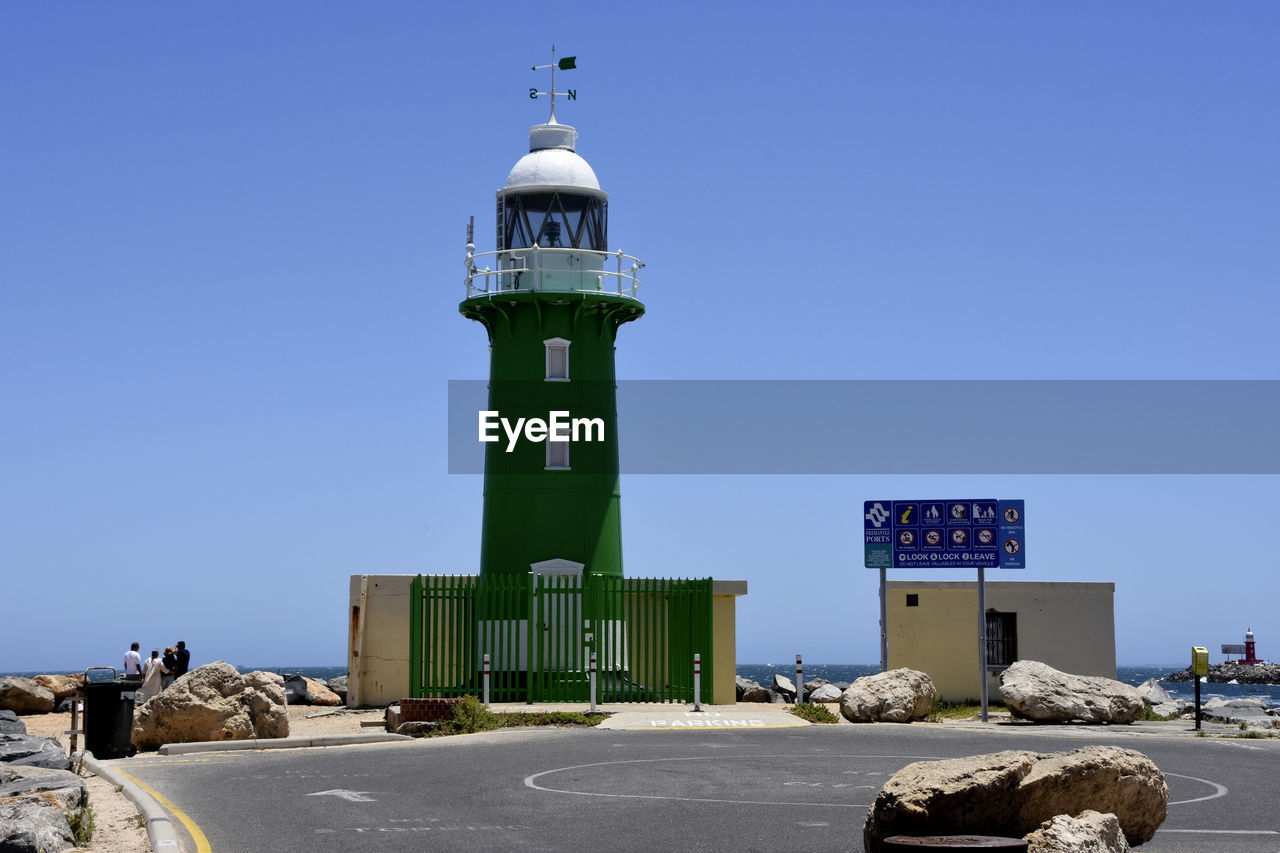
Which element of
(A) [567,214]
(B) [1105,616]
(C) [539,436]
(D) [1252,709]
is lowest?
(D) [1252,709]

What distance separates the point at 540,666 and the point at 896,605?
25.6 feet

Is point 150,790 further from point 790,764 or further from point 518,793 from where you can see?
point 790,764

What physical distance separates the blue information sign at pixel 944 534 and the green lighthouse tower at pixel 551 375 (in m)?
6.23

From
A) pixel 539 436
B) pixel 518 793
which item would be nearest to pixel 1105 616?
pixel 539 436

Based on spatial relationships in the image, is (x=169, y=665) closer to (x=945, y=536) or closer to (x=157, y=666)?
(x=157, y=666)

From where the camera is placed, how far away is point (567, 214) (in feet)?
101

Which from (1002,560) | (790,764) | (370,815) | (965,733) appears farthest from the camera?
(1002,560)

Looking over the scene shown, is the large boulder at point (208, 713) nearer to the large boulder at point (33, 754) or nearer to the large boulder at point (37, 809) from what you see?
the large boulder at point (33, 754)

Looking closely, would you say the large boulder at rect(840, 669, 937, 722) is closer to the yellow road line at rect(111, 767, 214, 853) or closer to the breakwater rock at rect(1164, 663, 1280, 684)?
the yellow road line at rect(111, 767, 214, 853)

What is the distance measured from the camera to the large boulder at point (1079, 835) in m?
9.00

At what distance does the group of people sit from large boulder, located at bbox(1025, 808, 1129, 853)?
21154 millimetres

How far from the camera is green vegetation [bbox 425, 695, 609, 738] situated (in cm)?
2156

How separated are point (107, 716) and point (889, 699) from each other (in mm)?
12074

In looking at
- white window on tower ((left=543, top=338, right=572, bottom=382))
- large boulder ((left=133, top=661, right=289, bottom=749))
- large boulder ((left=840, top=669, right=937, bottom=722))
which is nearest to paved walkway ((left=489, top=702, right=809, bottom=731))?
large boulder ((left=840, top=669, right=937, bottom=722))
